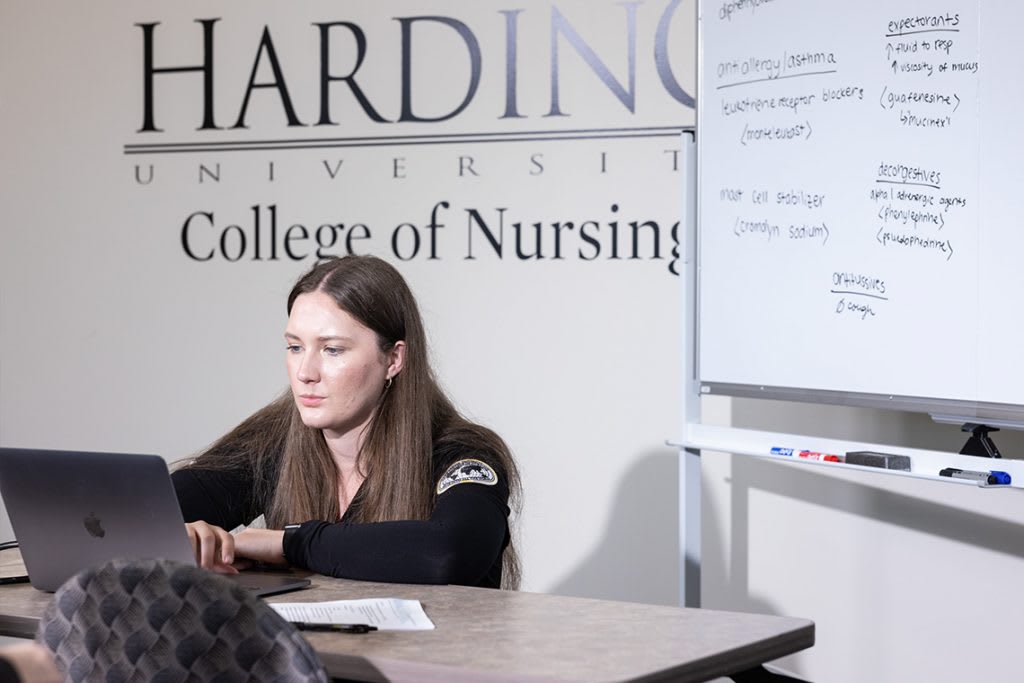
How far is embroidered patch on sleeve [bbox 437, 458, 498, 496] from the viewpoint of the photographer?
7.73 ft

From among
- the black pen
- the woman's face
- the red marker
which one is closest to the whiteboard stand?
the red marker

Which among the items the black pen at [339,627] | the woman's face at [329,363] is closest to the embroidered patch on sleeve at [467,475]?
the woman's face at [329,363]

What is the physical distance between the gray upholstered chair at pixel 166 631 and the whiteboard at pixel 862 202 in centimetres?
154

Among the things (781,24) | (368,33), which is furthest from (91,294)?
(781,24)

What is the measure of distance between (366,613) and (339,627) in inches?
3.5

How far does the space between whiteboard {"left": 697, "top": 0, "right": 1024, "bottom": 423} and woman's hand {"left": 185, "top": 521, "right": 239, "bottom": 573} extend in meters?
1.27

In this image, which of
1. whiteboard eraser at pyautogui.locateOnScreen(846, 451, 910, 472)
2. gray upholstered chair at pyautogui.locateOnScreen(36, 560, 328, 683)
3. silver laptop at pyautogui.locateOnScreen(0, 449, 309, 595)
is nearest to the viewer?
gray upholstered chair at pyautogui.locateOnScreen(36, 560, 328, 683)

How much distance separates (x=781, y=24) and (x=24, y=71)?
106 inches

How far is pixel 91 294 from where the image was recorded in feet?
14.3

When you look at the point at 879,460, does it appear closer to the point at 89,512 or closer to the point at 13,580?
the point at 89,512

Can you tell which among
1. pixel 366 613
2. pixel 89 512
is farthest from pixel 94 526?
pixel 366 613

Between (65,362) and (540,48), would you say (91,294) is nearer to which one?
(65,362)

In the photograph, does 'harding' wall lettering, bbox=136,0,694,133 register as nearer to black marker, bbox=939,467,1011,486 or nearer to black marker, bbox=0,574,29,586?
black marker, bbox=939,467,1011,486

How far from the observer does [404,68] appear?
→ 3982 mm
